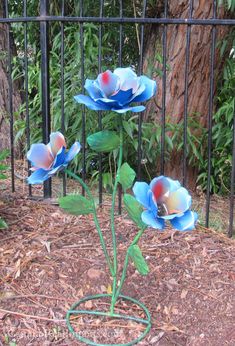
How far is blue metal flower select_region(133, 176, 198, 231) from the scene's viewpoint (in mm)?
1866

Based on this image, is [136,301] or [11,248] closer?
[136,301]

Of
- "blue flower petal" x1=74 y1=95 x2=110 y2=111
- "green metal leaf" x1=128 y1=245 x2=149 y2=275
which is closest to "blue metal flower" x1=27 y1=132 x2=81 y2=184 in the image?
"blue flower petal" x1=74 y1=95 x2=110 y2=111

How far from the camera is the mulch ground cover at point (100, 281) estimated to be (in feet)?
7.13

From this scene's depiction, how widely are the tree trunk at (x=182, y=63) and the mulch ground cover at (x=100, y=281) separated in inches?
43.6

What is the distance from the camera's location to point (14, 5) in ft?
15.2

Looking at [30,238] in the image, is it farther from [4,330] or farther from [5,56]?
[5,56]

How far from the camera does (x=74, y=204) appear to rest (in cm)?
212

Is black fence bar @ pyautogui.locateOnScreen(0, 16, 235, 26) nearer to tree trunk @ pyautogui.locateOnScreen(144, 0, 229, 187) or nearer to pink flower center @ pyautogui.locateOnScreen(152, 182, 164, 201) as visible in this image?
tree trunk @ pyautogui.locateOnScreen(144, 0, 229, 187)

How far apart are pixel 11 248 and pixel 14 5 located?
2.71 m

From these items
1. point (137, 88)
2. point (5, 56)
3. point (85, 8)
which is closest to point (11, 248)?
point (137, 88)

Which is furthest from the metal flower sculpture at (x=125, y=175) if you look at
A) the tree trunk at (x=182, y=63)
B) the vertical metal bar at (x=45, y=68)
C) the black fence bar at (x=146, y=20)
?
the tree trunk at (x=182, y=63)

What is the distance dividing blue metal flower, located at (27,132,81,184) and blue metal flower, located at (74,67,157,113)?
18 cm

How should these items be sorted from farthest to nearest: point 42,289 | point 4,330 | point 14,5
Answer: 1. point 14,5
2. point 42,289
3. point 4,330

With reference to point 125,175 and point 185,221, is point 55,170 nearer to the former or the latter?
point 125,175
